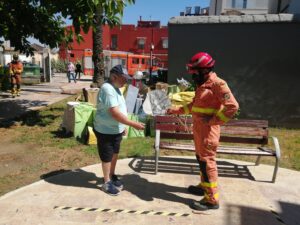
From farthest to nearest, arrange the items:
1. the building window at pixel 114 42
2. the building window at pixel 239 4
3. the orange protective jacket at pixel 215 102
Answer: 1. the building window at pixel 114 42
2. the building window at pixel 239 4
3. the orange protective jacket at pixel 215 102

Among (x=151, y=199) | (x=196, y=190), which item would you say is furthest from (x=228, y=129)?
(x=151, y=199)

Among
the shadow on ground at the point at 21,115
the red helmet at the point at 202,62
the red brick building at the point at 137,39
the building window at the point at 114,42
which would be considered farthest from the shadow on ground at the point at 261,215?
the building window at the point at 114,42

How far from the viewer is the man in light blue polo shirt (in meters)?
4.19

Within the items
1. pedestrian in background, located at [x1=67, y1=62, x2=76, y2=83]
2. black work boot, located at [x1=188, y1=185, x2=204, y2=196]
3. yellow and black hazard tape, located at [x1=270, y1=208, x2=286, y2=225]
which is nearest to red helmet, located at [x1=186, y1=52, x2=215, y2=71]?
black work boot, located at [x1=188, y1=185, x2=204, y2=196]

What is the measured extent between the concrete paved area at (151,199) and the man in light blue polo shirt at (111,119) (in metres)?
0.40

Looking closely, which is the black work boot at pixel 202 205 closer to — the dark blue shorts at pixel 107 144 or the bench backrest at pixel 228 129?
the dark blue shorts at pixel 107 144

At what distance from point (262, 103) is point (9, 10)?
7.31 metres

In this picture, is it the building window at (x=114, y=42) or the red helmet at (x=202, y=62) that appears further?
the building window at (x=114, y=42)

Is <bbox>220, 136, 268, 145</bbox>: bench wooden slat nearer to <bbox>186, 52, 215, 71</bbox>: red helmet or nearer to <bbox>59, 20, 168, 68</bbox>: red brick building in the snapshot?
<bbox>186, 52, 215, 71</bbox>: red helmet

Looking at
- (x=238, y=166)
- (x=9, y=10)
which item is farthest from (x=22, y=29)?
(x=238, y=166)

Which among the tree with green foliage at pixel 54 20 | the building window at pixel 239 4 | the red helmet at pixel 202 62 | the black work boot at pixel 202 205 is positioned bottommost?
the black work boot at pixel 202 205

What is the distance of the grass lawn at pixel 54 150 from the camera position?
18.1 ft

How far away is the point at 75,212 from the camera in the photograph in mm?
4039

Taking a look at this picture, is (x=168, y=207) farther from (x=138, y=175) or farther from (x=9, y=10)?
(x=9, y=10)
